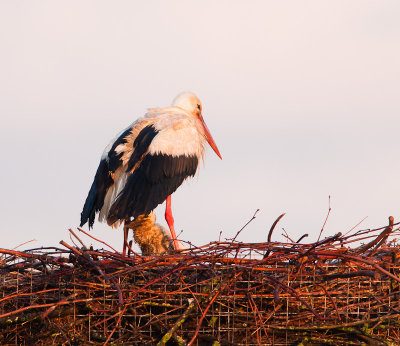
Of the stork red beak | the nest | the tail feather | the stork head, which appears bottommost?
the nest

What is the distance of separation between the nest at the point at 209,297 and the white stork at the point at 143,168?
1.61 metres

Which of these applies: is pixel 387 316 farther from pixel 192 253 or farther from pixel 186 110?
pixel 186 110

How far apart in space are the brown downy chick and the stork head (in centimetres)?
148

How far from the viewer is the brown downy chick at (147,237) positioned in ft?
19.4

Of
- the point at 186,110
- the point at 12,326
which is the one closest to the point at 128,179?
the point at 186,110

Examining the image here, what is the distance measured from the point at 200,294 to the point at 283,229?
0.62 meters

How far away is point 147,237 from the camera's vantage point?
5.95 m

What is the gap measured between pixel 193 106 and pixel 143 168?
1.56 meters

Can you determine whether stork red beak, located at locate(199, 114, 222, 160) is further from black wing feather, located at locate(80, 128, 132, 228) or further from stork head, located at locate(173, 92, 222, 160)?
black wing feather, located at locate(80, 128, 132, 228)

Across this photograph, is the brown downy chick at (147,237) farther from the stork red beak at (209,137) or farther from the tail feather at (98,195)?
the stork red beak at (209,137)

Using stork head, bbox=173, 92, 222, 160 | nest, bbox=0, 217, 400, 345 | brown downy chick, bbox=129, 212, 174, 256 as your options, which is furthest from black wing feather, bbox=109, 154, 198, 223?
nest, bbox=0, 217, 400, 345

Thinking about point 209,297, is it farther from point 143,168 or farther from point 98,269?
point 143,168

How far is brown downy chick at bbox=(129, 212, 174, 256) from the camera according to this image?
5.93 meters

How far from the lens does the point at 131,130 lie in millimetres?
6211
